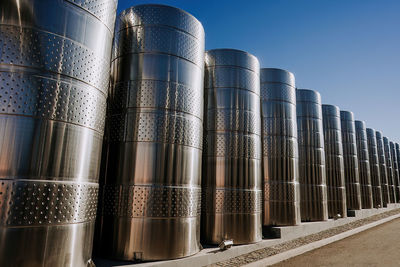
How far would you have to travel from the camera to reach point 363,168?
88.3ft

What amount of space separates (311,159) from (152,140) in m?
13.1

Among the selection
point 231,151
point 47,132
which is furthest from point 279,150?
point 47,132

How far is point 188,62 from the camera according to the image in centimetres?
828

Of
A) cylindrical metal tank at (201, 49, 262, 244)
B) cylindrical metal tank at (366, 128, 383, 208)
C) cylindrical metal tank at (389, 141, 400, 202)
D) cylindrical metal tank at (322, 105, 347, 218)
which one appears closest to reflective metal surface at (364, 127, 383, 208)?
cylindrical metal tank at (366, 128, 383, 208)

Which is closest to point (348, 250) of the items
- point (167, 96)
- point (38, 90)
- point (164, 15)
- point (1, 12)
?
point (167, 96)

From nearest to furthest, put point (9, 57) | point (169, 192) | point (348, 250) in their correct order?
point (9, 57) → point (169, 192) → point (348, 250)

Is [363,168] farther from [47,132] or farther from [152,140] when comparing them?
[47,132]

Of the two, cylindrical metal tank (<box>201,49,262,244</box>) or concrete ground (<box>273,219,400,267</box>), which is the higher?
cylindrical metal tank (<box>201,49,262,244</box>)

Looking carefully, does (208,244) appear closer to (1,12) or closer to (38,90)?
(38,90)

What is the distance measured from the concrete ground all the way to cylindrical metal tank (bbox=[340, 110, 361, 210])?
32.2 ft

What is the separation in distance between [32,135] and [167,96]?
366 cm

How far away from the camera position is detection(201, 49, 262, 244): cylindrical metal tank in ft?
33.0

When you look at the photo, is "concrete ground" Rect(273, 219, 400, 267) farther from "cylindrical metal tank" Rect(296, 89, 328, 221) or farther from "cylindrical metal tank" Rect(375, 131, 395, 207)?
"cylindrical metal tank" Rect(375, 131, 395, 207)

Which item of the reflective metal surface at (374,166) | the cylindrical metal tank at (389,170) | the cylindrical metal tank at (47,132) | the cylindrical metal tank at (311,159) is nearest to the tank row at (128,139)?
the cylindrical metal tank at (47,132)
